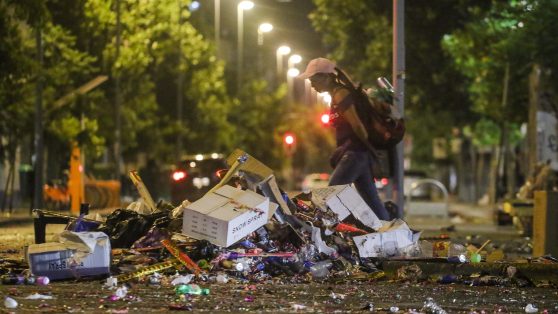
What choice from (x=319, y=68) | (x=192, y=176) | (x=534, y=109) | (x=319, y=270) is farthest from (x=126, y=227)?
(x=192, y=176)

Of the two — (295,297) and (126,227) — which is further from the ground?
(126,227)

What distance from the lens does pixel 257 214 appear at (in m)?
9.48

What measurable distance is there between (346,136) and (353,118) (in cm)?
32

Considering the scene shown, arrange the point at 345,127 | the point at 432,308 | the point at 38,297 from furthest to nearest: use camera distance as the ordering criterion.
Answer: the point at 345,127
the point at 38,297
the point at 432,308

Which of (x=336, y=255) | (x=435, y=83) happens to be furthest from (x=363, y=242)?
(x=435, y=83)

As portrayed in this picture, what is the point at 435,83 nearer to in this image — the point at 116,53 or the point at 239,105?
the point at 116,53

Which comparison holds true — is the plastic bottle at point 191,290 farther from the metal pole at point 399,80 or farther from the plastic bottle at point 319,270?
the metal pole at point 399,80

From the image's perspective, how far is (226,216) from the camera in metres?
9.27

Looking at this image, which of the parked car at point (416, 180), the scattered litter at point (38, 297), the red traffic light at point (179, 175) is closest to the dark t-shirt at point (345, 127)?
the scattered litter at point (38, 297)

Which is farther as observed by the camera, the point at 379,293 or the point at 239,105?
the point at 239,105

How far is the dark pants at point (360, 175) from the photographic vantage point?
11922 mm

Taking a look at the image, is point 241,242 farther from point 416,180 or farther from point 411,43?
point 416,180

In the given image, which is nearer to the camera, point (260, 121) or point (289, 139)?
point (289, 139)

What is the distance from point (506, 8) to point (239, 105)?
101 feet
